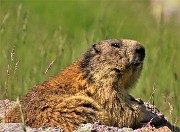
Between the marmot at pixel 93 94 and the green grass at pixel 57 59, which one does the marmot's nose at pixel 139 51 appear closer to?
the marmot at pixel 93 94

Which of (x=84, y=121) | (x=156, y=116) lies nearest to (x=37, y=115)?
(x=84, y=121)

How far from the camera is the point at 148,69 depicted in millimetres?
9461

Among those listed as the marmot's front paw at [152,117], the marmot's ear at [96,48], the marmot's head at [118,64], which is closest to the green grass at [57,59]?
the marmot's front paw at [152,117]

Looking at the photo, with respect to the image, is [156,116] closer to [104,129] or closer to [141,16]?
[104,129]

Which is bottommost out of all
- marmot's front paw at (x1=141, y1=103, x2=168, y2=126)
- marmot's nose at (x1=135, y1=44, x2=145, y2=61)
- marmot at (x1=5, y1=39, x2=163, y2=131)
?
marmot's front paw at (x1=141, y1=103, x2=168, y2=126)

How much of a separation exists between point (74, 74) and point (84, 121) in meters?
0.84

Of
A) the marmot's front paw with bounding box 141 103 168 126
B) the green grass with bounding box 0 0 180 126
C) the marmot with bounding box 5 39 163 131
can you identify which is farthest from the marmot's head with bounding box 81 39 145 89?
the green grass with bounding box 0 0 180 126

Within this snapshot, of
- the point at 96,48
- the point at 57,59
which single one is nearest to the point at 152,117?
the point at 96,48

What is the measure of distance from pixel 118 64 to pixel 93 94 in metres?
0.47

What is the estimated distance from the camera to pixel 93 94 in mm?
6438

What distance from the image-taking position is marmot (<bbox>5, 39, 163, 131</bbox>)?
590cm

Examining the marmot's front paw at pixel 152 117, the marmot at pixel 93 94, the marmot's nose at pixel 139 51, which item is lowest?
the marmot's front paw at pixel 152 117

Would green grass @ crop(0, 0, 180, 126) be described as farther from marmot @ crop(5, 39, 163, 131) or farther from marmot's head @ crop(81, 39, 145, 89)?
marmot's head @ crop(81, 39, 145, 89)

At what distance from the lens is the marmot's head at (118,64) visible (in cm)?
664
